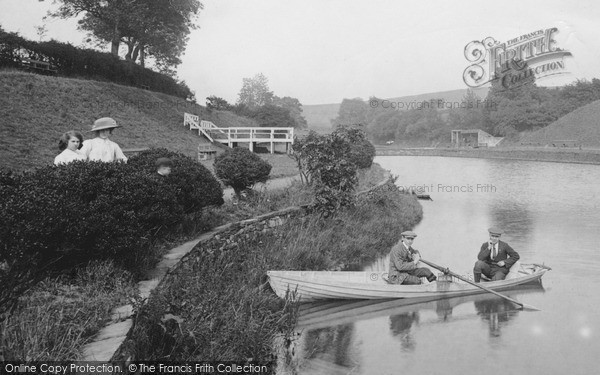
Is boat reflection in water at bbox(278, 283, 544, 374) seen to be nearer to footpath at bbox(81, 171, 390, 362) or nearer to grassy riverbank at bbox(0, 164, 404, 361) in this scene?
footpath at bbox(81, 171, 390, 362)

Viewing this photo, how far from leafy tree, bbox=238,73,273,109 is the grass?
82.8 meters

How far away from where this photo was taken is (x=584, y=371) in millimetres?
7242

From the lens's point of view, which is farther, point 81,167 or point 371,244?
point 371,244

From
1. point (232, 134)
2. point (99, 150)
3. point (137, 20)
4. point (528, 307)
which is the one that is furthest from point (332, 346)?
point (137, 20)

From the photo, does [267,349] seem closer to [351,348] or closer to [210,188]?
[351,348]

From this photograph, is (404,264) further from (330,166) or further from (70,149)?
(70,149)

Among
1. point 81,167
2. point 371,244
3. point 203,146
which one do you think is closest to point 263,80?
point 203,146

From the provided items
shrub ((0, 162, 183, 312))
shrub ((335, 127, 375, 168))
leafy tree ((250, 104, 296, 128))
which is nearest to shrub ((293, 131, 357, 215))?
shrub ((335, 127, 375, 168))

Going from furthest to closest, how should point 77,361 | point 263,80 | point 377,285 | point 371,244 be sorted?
point 263,80, point 371,244, point 377,285, point 77,361

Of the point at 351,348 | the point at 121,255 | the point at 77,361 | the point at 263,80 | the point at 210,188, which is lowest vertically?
the point at 351,348

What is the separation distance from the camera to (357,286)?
9773 mm

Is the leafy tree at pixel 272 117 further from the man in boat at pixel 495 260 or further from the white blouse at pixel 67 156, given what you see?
the white blouse at pixel 67 156

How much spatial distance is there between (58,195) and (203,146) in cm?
1702

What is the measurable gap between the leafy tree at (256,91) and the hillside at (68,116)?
56.6m
